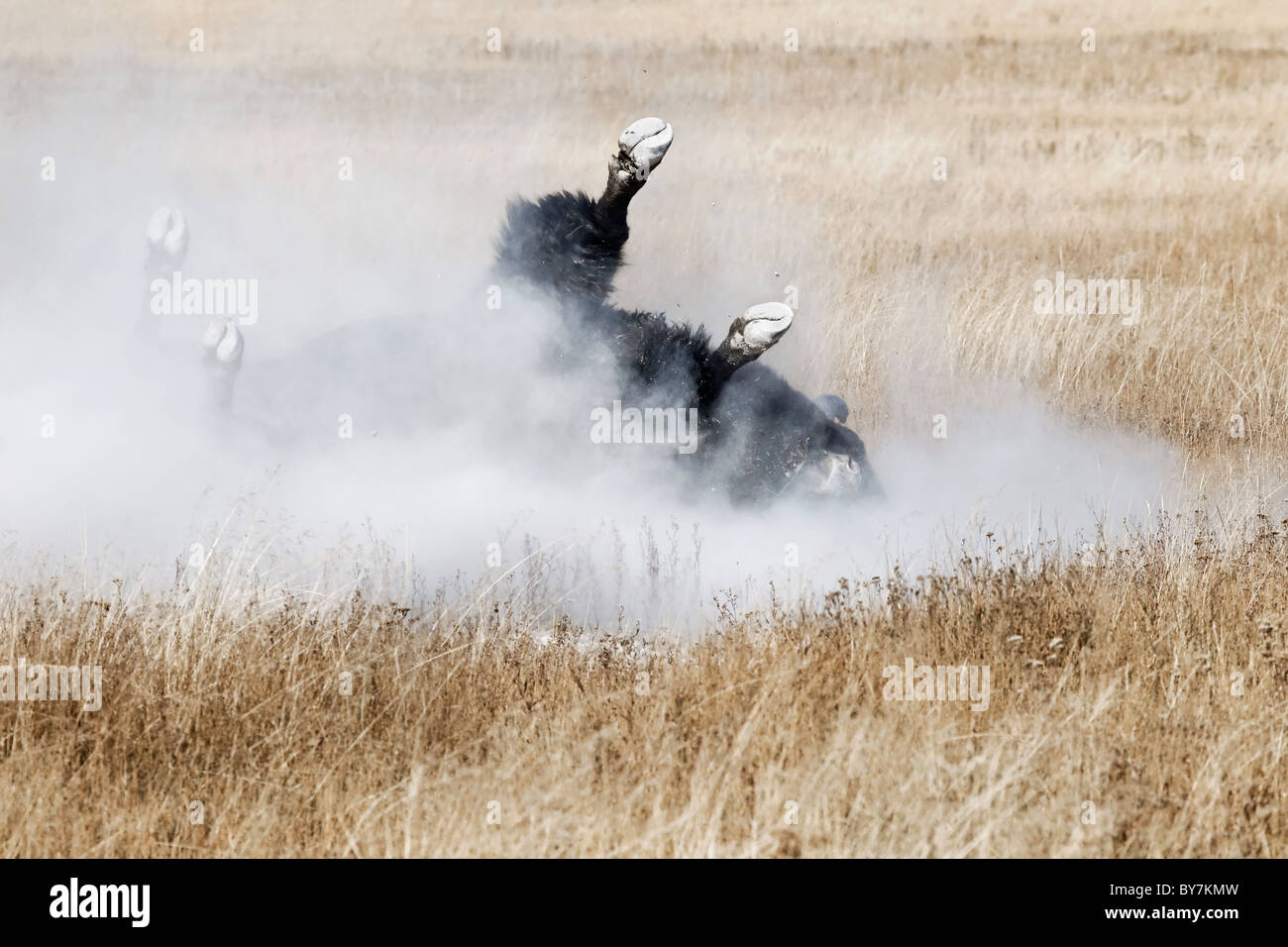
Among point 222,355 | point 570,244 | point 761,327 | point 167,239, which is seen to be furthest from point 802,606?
point 167,239

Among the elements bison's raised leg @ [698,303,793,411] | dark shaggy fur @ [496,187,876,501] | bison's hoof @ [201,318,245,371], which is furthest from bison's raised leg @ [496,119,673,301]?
bison's hoof @ [201,318,245,371]

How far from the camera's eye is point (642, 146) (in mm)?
4910

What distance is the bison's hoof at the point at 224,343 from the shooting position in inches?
200

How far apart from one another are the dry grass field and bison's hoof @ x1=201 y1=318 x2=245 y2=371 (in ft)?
3.77

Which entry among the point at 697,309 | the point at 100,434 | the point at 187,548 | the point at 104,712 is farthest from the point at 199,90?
the point at 104,712

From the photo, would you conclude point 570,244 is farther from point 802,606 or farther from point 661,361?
point 802,606

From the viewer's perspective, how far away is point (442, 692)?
3586mm

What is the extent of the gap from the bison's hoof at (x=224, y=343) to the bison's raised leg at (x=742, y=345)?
2027 millimetres

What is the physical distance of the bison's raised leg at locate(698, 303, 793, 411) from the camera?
4812 millimetres

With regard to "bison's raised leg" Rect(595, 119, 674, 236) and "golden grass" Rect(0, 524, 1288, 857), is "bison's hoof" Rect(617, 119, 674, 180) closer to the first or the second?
"bison's raised leg" Rect(595, 119, 674, 236)

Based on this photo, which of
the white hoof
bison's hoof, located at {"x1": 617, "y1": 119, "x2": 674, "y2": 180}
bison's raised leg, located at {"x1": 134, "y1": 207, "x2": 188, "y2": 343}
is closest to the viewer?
the white hoof

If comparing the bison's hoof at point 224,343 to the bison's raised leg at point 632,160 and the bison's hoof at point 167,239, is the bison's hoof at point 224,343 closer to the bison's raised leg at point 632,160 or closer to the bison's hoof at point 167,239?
the bison's hoof at point 167,239

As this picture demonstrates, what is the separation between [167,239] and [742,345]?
3060 mm

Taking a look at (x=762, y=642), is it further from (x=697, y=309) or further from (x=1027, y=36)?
(x=1027, y=36)
